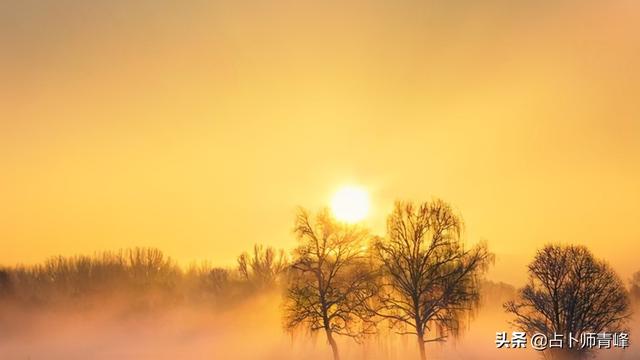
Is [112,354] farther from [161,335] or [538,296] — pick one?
[538,296]

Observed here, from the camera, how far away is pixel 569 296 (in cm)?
5291

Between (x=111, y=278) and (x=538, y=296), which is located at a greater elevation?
(x=111, y=278)

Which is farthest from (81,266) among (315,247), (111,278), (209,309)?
(315,247)

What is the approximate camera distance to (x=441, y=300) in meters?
46.2

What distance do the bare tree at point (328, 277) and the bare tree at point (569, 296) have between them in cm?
1611

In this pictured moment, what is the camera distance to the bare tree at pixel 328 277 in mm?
50000

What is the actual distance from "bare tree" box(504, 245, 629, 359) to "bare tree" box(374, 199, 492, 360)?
344 inches

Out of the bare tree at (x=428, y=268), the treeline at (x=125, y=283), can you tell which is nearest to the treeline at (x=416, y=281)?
the bare tree at (x=428, y=268)

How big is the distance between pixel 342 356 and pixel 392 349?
6687 mm

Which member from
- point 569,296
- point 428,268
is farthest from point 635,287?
point 428,268

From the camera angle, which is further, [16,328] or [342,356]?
[16,328]

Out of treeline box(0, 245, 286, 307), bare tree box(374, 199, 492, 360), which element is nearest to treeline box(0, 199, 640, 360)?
bare tree box(374, 199, 492, 360)

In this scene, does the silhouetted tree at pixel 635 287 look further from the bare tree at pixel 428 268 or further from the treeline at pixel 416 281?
the bare tree at pixel 428 268

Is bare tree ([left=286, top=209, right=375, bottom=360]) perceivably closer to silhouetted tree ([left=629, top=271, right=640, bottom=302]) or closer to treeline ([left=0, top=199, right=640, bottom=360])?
treeline ([left=0, top=199, right=640, bottom=360])
